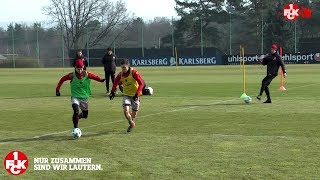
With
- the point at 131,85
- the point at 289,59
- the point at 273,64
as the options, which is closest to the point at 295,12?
the point at 289,59

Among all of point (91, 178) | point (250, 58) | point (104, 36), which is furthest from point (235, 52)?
point (91, 178)

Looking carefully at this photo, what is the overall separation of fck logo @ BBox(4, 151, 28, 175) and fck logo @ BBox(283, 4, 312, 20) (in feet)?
223

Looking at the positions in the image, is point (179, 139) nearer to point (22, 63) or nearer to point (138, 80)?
point (138, 80)

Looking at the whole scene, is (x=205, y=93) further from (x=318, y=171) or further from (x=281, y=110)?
(x=318, y=171)

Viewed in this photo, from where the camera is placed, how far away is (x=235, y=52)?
74812 millimetres

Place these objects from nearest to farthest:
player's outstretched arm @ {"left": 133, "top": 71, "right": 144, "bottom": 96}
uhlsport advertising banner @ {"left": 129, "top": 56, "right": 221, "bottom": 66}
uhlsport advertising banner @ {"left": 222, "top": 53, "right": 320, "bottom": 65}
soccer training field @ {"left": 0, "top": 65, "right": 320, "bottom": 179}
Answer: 1. soccer training field @ {"left": 0, "top": 65, "right": 320, "bottom": 179}
2. player's outstretched arm @ {"left": 133, "top": 71, "right": 144, "bottom": 96}
3. uhlsport advertising banner @ {"left": 222, "top": 53, "right": 320, "bottom": 65}
4. uhlsport advertising banner @ {"left": 129, "top": 56, "right": 221, "bottom": 66}

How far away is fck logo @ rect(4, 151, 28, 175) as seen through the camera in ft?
29.5

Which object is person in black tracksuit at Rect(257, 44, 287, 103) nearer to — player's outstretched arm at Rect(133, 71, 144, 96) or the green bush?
player's outstretched arm at Rect(133, 71, 144, 96)

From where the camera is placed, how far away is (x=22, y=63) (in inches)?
3046

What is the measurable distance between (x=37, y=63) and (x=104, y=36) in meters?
13.3

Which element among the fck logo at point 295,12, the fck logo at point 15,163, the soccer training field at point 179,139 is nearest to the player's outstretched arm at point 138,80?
the soccer training field at point 179,139

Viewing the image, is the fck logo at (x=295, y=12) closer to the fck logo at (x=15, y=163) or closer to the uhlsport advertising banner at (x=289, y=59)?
the uhlsport advertising banner at (x=289, y=59)

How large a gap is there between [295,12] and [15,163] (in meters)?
71.7

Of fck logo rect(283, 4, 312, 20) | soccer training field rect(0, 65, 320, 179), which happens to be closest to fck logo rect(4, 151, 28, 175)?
soccer training field rect(0, 65, 320, 179)
